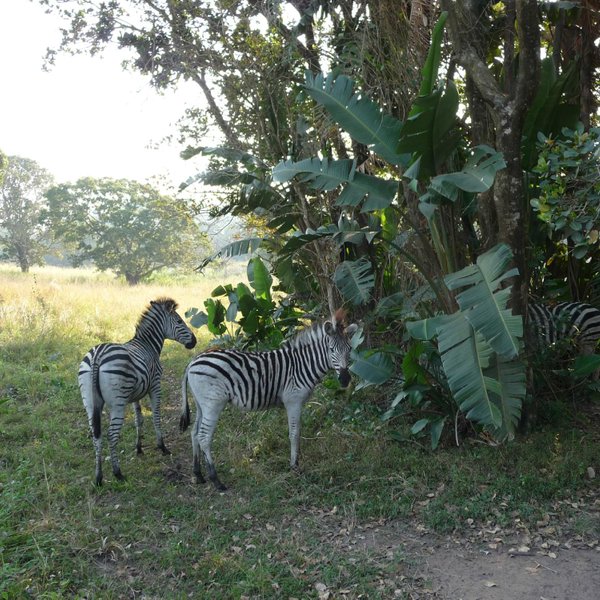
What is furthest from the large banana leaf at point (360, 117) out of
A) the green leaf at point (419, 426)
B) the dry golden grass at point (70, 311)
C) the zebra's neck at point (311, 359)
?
the dry golden grass at point (70, 311)

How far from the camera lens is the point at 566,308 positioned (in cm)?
811

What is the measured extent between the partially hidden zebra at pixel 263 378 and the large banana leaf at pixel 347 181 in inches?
54.8

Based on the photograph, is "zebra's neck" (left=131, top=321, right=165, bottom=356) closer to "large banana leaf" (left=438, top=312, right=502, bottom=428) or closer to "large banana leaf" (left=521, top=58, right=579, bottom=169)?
"large banana leaf" (left=438, top=312, right=502, bottom=428)

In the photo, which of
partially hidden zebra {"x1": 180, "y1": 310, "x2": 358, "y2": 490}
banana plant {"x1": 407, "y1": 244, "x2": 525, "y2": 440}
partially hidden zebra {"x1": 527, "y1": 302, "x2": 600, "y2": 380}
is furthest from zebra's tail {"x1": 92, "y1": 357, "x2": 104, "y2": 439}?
partially hidden zebra {"x1": 527, "y1": 302, "x2": 600, "y2": 380}

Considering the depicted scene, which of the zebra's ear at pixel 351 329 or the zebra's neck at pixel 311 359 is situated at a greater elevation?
the zebra's ear at pixel 351 329

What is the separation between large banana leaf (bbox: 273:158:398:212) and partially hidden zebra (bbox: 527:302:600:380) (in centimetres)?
269

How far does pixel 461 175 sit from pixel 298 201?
14.2 ft

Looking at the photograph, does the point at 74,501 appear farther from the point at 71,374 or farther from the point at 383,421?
the point at 71,374

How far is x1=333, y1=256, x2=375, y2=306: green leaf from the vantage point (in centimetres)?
778

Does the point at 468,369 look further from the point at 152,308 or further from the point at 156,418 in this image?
the point at 152,308

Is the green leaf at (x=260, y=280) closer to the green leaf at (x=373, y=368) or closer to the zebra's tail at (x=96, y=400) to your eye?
the green leaf at (x=373, y=368)

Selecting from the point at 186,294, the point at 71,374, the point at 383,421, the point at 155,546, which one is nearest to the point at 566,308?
the point at 383,421

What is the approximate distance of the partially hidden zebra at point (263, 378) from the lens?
6.69 metres

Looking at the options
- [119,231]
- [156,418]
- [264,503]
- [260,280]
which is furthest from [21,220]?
[264,503]
